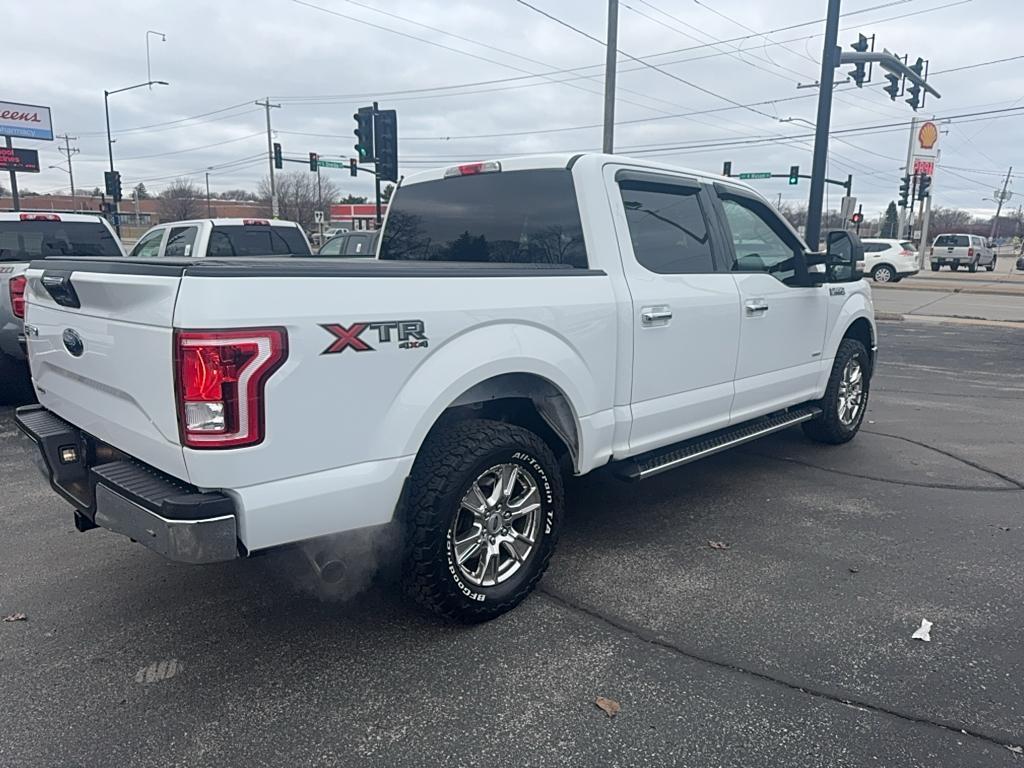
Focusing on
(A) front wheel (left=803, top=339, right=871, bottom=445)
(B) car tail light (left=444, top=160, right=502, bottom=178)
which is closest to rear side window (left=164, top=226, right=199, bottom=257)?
(B) car tail light (left=444, top=160, right=502, bottom=178)

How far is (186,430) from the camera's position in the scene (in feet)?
7.93

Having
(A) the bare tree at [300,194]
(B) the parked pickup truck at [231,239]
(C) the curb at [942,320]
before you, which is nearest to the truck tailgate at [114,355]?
(B) the parked pickup truck at [231,239]

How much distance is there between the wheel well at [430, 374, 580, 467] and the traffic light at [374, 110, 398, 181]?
14663 mm

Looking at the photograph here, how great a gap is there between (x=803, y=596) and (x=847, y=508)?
4.74 ft

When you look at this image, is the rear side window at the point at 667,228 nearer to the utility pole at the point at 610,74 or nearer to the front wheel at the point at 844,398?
the front wheel at the point at 844,398

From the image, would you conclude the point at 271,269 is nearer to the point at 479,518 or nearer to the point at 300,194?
the point at 479,518

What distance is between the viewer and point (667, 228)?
13.8 ft

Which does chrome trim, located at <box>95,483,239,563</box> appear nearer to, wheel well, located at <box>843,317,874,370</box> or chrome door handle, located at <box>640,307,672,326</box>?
chrome door handle, located at <box>640,307,672,326</box>

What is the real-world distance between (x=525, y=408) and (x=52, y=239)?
694 centimetres

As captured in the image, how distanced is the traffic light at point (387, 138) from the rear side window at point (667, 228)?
1392 cm

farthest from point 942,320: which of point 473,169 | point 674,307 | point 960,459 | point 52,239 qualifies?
point 52,239

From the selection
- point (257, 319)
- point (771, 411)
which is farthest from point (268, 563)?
point (771, 411)

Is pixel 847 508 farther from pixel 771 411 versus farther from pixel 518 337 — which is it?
pixel 518 337

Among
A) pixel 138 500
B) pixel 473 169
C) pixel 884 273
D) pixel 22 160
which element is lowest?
pixel 884 273
